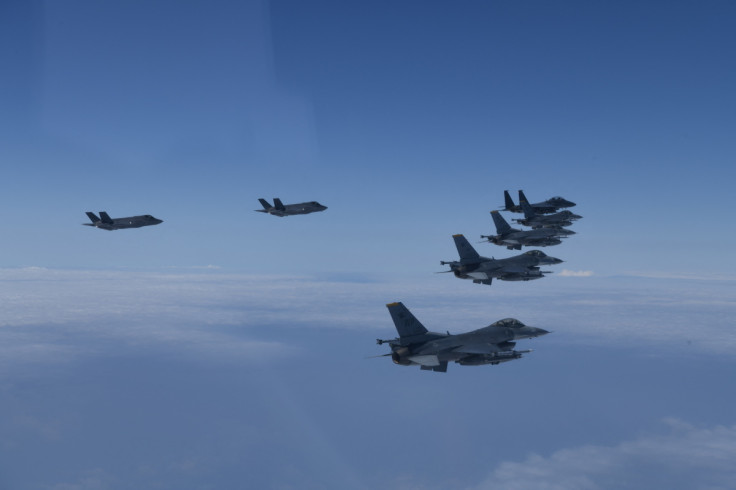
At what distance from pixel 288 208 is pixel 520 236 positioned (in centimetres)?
4208

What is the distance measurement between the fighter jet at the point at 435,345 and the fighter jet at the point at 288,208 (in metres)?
34.5

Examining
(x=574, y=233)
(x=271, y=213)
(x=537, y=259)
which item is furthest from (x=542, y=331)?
(x=271, y=213)

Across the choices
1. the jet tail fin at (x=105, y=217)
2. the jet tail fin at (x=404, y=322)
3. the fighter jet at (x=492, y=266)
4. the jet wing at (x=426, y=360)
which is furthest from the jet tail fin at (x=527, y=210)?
the jet tail fin at (x=105, y=217)

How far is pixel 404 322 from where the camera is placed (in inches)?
1725

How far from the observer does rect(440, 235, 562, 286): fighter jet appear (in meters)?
58.6

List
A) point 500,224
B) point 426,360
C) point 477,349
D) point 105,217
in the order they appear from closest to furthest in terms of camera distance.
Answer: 1. point 477,349
2. point 426,360
3. point 105,217
4. point 500,224

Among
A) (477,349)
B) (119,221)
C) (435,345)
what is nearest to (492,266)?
(435,345)

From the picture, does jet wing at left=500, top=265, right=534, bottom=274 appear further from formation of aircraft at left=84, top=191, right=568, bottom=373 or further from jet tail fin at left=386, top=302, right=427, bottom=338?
jet tail fin at left=386, top=302, right=427, bottom=338

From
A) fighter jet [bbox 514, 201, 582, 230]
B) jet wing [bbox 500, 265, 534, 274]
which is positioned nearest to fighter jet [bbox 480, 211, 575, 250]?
fighter jet [bbox 514, 201, 582, 230]

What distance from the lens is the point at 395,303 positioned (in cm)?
4403

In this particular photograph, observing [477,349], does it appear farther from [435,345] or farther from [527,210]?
[527,210]

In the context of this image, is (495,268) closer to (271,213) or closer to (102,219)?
(271,213)

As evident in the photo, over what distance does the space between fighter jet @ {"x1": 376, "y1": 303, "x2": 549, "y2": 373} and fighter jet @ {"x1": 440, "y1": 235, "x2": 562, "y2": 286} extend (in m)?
13.9

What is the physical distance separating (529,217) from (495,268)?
2412cm
